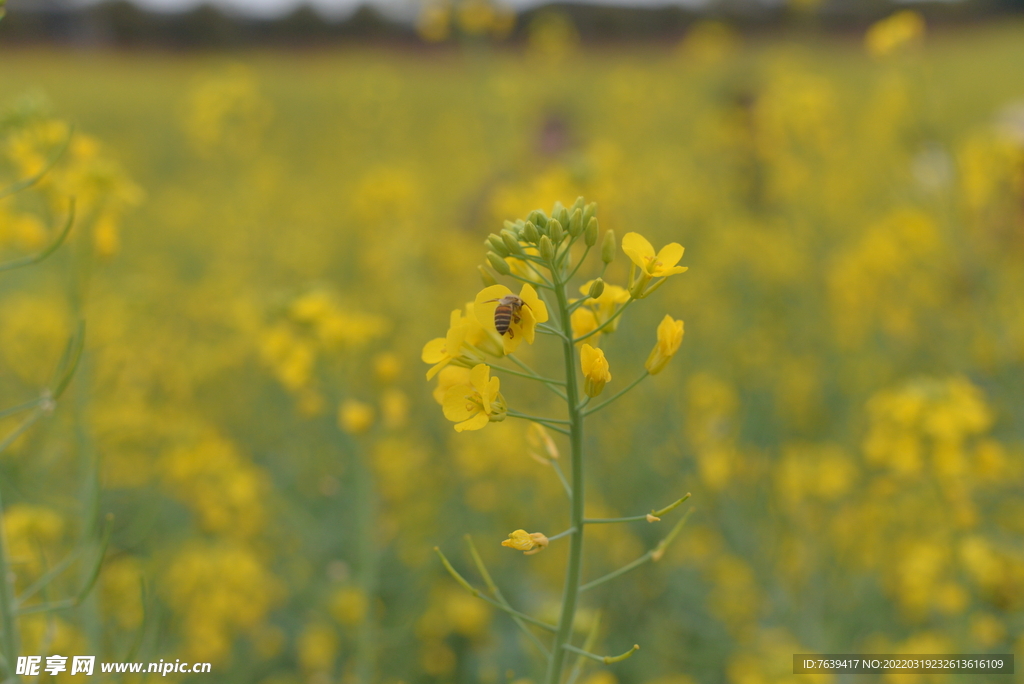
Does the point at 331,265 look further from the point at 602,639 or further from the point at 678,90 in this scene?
the point at 678,90

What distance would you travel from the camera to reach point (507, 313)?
1094mm

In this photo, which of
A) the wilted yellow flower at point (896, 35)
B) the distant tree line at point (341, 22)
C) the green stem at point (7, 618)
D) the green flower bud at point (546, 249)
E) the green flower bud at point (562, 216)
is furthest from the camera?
the distant tree line at point (341, 22)

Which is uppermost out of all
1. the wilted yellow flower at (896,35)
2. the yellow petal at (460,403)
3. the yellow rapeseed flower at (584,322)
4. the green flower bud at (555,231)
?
the wilted yellow flower at (896,35)

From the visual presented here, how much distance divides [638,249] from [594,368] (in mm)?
215

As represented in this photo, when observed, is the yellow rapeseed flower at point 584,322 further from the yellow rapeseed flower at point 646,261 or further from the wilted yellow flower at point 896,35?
the wilted yellow flower at point 896,35

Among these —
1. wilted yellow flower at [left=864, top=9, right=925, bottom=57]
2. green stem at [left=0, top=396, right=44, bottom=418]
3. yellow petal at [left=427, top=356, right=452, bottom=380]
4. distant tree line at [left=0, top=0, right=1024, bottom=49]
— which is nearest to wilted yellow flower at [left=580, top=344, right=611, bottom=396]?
yellow petal at [left=427, top=356, right=452, bottom=380]

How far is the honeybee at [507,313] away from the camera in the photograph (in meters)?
1.09

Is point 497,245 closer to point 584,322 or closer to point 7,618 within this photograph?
point 584,322

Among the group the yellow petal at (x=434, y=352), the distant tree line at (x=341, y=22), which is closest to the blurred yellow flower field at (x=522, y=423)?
the yellow petal at (x=434, y=352)

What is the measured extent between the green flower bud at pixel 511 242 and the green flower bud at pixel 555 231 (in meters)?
0.06

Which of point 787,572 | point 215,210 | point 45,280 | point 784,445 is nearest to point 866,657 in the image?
point 787,572

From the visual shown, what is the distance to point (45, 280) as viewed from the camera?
595 cm

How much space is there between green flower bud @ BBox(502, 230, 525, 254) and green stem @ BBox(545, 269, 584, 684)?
75 millimetres

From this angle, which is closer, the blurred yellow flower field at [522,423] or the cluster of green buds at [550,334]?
the cluster of green buds at [550,334]
